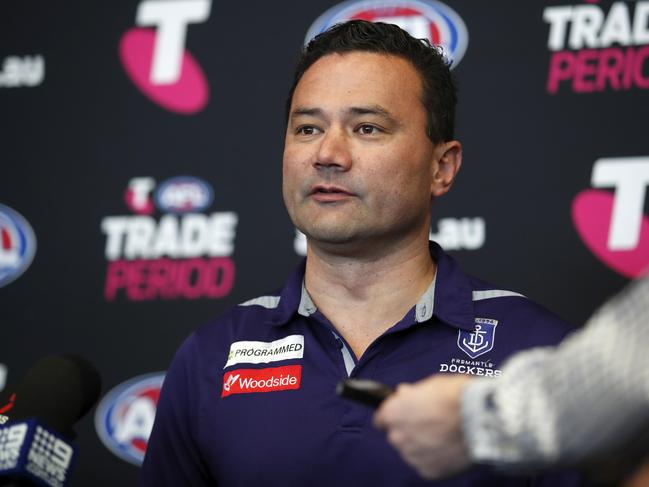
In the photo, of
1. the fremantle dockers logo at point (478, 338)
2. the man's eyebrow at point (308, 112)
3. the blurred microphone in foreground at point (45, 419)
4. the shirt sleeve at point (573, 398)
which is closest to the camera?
the shirt sleeve at point (573, 398)

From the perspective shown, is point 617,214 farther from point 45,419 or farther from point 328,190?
point 45,419

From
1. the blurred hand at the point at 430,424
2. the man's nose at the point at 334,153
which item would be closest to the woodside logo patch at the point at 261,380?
the man's nose at the point at 334,153

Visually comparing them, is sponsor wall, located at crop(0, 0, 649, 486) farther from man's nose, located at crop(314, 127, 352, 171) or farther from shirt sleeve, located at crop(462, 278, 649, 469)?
shirt sleeve, located at crop(462, 278, 649, 469)

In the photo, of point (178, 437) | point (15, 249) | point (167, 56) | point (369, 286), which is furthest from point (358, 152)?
point (15, 249)

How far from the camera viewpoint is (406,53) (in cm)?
188

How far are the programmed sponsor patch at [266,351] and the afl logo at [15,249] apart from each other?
3.30 ft

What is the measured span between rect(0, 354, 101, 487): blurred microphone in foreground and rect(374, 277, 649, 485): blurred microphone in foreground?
42 cm

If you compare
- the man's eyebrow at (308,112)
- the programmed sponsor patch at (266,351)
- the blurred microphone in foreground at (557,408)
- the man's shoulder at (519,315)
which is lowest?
the programmed sponsor patch at (266,351)

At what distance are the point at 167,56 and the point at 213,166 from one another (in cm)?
32

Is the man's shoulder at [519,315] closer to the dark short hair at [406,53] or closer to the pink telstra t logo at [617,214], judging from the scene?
the dark short hair at [406,53]

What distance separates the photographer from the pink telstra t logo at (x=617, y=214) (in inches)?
91.0

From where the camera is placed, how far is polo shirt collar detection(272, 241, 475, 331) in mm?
1718

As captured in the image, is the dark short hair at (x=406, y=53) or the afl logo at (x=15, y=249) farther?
the afl logo at (x=15, y=249)

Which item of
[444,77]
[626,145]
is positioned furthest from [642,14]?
[444,77]
